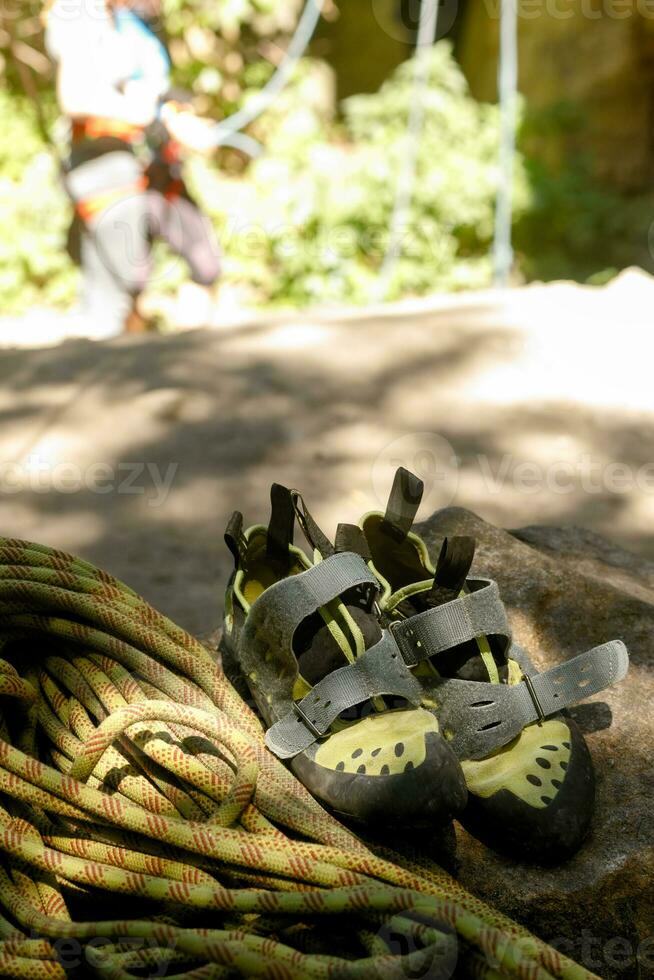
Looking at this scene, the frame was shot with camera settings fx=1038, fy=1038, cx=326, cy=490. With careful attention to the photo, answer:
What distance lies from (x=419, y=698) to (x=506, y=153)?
7198 millimetres

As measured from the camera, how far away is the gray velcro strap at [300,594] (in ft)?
4.98

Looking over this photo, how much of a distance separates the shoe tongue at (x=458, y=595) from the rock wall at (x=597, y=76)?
27.3 feet

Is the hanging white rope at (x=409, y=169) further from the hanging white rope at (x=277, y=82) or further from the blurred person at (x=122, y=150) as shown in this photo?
the blurred person at (x=122, y=150)

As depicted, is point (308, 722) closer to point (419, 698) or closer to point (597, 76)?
point (419, 698)

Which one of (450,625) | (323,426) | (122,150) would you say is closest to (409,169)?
(122,150)

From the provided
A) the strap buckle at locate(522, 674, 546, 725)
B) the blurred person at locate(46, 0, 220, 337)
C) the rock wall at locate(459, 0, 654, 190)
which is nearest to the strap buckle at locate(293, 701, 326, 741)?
the strap buckle at locate(522, 674, 546, 725)

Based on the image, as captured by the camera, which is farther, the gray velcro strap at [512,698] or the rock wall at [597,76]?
the rock wall at [597,76]

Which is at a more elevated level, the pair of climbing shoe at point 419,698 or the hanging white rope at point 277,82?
the hanging white rope at point 277,82

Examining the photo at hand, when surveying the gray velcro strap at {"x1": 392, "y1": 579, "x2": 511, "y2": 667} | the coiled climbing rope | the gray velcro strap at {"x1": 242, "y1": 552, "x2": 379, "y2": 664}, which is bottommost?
the coiled climbing rope

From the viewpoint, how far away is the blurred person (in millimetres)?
5910

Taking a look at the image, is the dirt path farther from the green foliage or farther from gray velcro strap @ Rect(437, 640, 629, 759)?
the green foliage

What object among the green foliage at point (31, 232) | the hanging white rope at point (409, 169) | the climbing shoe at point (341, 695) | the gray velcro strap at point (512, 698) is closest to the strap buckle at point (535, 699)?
the gray velcro strap at point (512, 698)

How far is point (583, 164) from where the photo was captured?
919 cm

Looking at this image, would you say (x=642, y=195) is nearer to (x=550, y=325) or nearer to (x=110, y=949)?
(x=550, y=325)
